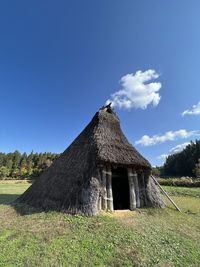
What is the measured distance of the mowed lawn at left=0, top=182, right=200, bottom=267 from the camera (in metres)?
5.54

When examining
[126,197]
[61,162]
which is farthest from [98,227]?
[126,197]

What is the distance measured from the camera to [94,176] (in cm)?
1008

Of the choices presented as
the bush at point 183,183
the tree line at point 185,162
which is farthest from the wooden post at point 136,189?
the tree line at point 185,162

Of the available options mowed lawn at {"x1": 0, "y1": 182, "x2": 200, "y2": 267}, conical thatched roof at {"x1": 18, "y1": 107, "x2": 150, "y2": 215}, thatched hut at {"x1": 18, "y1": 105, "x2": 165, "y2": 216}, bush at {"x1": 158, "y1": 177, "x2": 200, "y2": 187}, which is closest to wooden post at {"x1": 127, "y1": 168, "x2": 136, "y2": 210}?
thatched hut at {"x1": 18, "y1": 105, "x2": 165, "y2": 216}

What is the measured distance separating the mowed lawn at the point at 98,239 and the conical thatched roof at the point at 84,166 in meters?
0.84

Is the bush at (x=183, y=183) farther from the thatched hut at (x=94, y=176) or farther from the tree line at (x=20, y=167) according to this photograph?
the tree line at (x=20, y=167)

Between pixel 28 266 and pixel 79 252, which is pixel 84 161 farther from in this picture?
pixel 28 266

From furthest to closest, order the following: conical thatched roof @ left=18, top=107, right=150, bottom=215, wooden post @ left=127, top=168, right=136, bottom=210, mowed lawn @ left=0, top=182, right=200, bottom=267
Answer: wooden post @ left=127, top=168, right=136, bottom=210 → conical thatched roof @ left=18, top=107, right=150, bottom=215 → mowed lawn @ left=0, top=182, right=200, bottom=267

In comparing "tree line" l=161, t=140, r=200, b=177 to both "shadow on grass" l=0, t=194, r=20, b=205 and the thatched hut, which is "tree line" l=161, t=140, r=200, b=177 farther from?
"shadow on grass" l=0, t=194, r=20, b=205

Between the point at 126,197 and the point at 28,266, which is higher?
the point at 126,197

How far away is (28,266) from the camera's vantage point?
5090mm

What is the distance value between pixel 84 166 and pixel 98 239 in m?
4.32

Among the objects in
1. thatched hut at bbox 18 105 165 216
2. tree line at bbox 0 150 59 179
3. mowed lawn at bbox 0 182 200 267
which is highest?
tree line at bbox 0 150 59 179

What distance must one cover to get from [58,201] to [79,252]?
4273 millimetres
